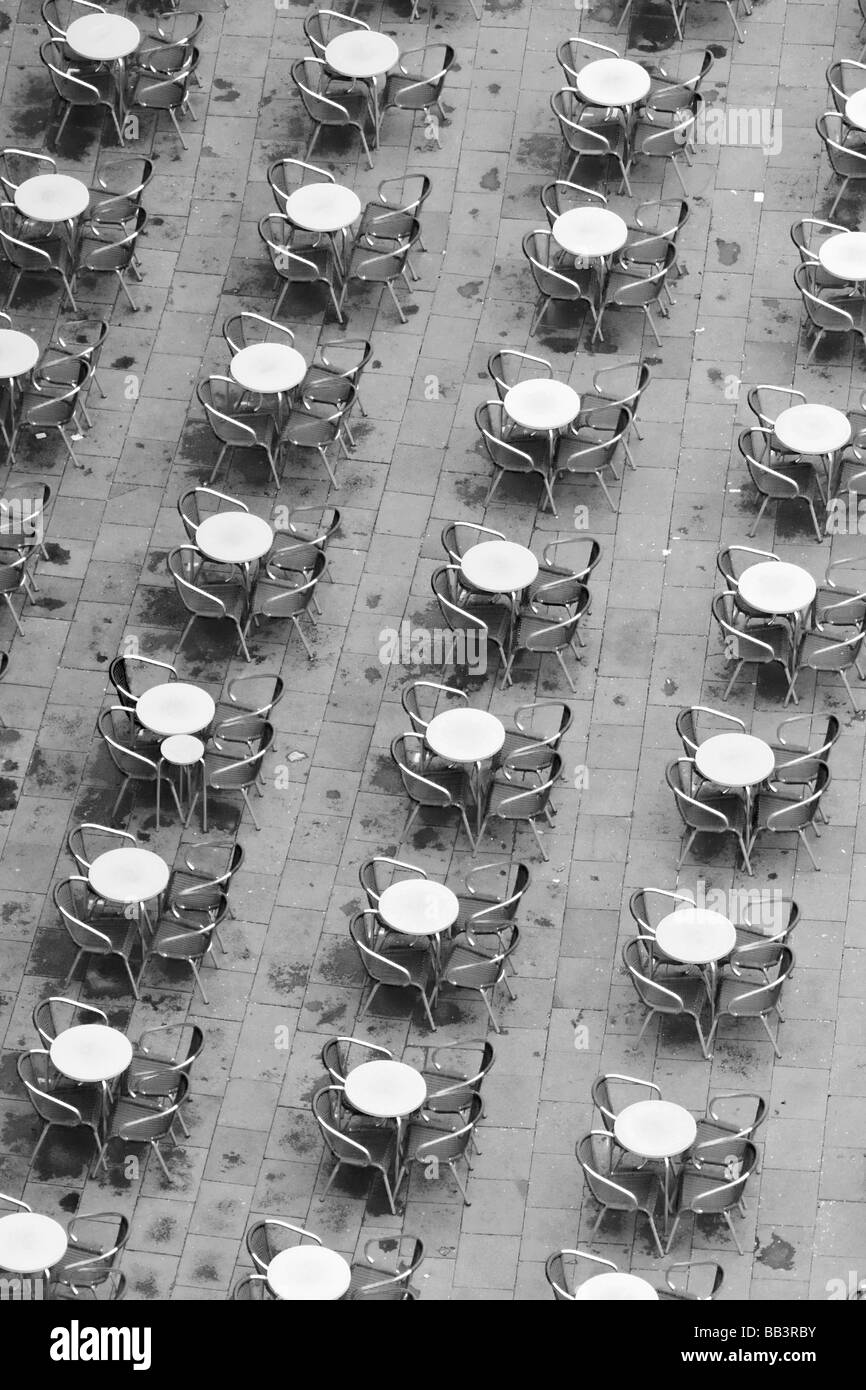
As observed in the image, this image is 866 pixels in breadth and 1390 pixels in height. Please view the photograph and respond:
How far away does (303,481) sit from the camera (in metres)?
22.3

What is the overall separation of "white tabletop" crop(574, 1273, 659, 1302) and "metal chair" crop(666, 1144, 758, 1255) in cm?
77

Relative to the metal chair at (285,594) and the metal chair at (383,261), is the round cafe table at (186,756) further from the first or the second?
the metal chair at (383,261)

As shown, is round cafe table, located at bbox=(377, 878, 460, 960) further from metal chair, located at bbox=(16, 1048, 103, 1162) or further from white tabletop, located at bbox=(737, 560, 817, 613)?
white tabletop, located at bbox=(737, 560, 817, 613)

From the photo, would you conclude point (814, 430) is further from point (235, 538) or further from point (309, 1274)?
point (309, 1274)

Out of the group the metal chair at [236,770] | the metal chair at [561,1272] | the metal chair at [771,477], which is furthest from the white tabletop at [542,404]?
the metal chair at [561,1272]

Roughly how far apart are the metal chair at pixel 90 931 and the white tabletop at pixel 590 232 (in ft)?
20.9

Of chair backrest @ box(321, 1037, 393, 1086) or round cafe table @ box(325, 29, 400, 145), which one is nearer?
chair backrest @ box(321, 1037, 393, 1086)

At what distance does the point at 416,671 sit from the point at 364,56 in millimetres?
5742

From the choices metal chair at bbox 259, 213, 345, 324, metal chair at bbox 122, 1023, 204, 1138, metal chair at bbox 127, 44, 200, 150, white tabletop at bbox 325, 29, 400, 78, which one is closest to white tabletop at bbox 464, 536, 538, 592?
metal chair at bbox 259, 213, 345, 324

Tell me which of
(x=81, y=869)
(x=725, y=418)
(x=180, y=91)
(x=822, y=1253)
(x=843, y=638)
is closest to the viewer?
(x=822, y=1253)

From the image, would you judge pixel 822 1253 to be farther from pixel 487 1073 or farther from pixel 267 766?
pixel 267 766

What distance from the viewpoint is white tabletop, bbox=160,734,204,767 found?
790 inches

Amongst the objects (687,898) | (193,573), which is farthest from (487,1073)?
(193,573)

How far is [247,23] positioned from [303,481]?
5.00 metres
